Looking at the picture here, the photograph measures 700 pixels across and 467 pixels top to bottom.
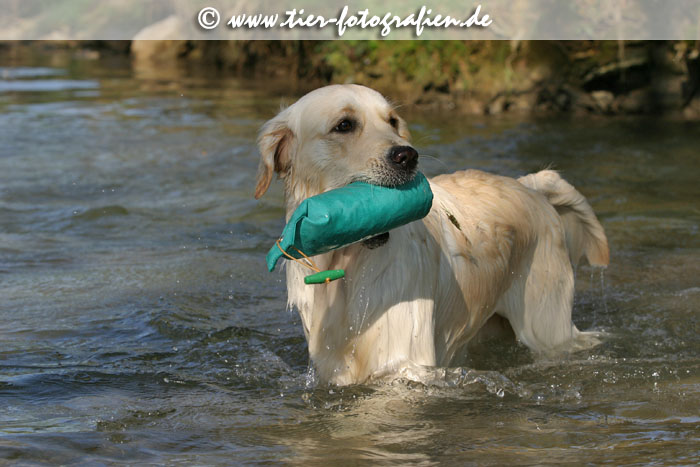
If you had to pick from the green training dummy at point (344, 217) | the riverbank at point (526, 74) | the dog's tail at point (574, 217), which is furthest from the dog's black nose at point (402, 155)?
the riverbank at point (526, 74)

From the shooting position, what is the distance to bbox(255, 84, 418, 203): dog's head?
438cm

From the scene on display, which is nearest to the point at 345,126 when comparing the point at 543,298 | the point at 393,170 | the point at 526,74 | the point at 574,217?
the point at 393,170

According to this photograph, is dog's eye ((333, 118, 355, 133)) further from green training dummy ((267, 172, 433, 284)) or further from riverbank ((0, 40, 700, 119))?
riverbank ((0, 40, 700, 119))

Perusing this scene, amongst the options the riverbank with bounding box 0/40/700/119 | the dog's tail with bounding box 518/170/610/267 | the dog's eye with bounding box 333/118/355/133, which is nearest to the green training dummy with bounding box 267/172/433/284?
the dog's eye with bounding box 333/118/355/133

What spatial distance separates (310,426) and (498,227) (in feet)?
5.44

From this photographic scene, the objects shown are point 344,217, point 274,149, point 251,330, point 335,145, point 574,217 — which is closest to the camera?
point 344,217

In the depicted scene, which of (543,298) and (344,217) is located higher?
(344,217)

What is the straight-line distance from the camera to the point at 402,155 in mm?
4324

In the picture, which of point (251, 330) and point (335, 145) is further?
point (251, 330)

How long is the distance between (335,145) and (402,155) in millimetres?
406

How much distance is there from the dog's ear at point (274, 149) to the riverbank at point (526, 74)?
11.3m

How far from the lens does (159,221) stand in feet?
32.1

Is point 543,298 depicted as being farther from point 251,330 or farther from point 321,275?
point 251,330

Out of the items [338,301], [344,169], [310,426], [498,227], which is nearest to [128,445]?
[310,426]
